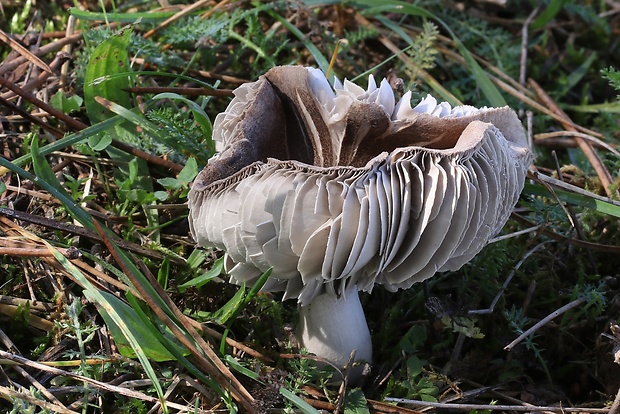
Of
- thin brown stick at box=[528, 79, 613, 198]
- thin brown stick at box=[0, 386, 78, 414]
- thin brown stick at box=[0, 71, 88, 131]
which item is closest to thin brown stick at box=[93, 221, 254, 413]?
thin brown stick at box=[0, 386, 78, 414]

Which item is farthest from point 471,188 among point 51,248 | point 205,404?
point 51,248

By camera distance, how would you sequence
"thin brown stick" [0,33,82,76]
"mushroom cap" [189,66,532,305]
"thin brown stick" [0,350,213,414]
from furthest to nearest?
"thin brown stick" [0,33,82,76], "thin brown stick" [0,350,213,414], "mushroom cap" [189,66,532,305]

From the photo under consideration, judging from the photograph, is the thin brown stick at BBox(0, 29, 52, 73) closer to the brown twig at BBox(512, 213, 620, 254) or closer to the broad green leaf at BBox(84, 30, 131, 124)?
the broad green leaf at BBox(84, 30, 131, 124)

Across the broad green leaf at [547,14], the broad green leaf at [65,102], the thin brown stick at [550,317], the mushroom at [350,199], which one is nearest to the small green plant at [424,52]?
the mushroom at [350,199]

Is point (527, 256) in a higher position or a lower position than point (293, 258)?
lower

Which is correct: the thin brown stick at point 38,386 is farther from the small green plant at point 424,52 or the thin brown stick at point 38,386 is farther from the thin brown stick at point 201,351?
the small green plant at point 424,52

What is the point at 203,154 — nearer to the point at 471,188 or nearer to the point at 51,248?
the point at 51,248

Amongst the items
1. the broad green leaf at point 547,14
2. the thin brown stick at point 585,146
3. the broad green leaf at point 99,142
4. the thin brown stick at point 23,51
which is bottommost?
the thin brown stick at point 585,146

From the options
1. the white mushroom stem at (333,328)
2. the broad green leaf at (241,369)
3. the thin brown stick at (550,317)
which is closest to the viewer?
the broad green leaf at (241,369)
